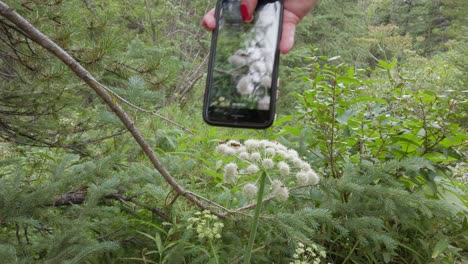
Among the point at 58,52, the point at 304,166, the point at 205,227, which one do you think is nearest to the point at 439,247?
the point at 304,166

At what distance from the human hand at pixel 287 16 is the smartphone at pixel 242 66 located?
2 cm

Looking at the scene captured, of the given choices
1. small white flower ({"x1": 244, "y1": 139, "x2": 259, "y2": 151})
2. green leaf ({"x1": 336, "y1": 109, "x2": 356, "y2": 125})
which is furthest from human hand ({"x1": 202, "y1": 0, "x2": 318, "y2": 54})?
green leaf ({"x1": 336, "y1": 109, "x2": 356, "y2": 125})

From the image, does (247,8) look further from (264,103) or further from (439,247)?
(439,247)

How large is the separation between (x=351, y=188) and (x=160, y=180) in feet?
2.93

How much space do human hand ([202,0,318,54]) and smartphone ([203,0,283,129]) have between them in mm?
18

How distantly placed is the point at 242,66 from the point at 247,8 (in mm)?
173

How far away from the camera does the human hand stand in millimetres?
1150

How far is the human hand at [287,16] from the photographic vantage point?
3.77ft

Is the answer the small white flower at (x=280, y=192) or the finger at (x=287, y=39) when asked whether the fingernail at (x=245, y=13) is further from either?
the small white flower at (x=280, y=192)

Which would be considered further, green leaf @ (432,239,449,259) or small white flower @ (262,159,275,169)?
green leaf @ (432,239,449,259)

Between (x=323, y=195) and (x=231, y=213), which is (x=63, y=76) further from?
(x=323, y=195)

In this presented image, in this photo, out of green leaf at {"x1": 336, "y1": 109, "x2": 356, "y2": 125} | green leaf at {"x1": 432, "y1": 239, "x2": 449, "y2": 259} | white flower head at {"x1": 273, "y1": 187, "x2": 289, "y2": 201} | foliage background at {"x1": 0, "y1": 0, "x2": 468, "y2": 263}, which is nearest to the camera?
white flower head at {"x1": 273, "y1": 187, "x2": 289, "y2": 201}

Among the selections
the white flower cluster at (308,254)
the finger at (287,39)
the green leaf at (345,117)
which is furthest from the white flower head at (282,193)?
the green leaf at (345,117)

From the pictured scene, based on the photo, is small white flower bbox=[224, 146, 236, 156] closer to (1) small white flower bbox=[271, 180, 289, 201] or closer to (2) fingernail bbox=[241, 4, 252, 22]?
(1) small white flower bbox=[271, 180, 289, 201]
